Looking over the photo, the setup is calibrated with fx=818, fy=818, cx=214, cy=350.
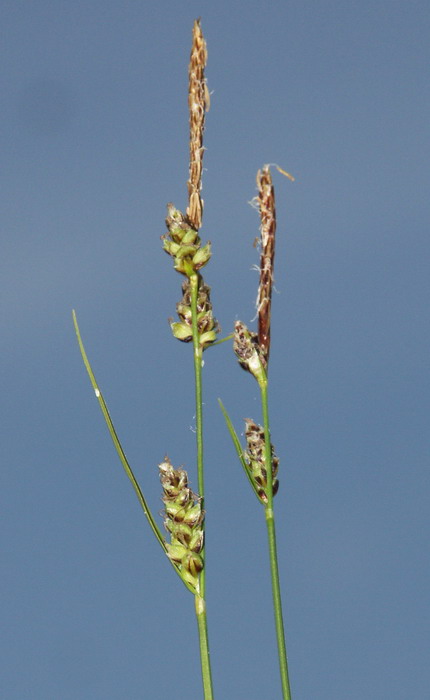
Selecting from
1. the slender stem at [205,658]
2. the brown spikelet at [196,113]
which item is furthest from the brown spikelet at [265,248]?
the slender stem at [205,658]

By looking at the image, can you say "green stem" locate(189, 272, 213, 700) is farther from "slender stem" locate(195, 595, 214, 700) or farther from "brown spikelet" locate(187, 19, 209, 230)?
"brown spikelet" locate(187, 19, 209, 230)

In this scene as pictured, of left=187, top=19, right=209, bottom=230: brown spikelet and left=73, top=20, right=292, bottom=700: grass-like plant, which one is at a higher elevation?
left=187, top=19, right=209, bottom=230: brown spikelet

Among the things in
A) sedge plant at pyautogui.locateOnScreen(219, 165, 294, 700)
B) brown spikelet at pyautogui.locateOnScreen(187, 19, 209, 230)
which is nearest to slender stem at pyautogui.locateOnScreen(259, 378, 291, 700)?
sedge plant at pyautogui.locateOnScreen(219, 165, 294, 700)

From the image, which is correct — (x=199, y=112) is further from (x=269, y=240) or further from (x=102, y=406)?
(x=102, y=406)

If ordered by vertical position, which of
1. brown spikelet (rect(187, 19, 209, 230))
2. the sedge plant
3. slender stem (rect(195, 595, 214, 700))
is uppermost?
brown spikelet (rect(187, 19, 209, 230))

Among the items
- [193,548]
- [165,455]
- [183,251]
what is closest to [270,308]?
[183,251]

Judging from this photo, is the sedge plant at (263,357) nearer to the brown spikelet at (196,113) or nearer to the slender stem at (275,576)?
the slender stem at (275,576)
